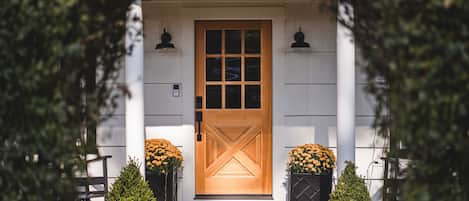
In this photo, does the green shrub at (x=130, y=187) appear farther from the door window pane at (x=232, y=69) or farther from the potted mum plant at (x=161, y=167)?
the door window pane at (x=232, y=69)

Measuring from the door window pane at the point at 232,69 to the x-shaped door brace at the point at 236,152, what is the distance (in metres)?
0.57

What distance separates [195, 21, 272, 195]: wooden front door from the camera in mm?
6203

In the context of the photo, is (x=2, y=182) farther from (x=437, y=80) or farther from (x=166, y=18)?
(x=166, y=18)

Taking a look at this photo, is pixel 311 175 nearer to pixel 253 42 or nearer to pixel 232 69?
pixel 232 69

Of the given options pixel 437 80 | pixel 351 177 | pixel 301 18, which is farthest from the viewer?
pixel 301 18

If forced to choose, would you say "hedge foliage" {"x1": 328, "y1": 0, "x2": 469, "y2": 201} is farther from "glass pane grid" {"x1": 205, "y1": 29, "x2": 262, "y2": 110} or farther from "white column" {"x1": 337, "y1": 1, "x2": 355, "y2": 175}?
"glass pane grid" {"x1": 205, "y1": 29, "x2": 262, "y2": 110}

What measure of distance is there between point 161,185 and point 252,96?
1470mm

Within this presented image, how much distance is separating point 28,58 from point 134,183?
8.35 ft

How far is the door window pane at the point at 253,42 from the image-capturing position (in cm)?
622

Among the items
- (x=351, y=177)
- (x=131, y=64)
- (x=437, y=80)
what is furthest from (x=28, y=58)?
(x=351, y=177)

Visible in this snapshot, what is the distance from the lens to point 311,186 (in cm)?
555

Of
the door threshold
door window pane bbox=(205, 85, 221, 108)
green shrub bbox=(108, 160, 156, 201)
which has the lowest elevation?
the door threshold

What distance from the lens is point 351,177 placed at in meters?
4.69

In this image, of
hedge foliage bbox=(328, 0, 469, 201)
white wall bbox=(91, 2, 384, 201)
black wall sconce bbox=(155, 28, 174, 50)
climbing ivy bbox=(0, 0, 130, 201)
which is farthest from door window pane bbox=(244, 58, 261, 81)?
hedge foliage bbox=(328, 0, 469, 201)
